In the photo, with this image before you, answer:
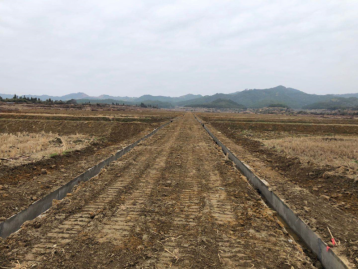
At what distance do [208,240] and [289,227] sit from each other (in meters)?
2.37

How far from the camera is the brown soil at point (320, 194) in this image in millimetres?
4538

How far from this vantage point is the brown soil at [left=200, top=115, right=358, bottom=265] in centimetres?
454

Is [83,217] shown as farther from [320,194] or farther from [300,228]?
[320,194]

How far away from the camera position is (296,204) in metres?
5.92

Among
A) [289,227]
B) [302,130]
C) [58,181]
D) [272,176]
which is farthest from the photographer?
[302,130]

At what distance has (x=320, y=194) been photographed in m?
6.88

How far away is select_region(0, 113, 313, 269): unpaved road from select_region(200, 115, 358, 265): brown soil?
811 mm

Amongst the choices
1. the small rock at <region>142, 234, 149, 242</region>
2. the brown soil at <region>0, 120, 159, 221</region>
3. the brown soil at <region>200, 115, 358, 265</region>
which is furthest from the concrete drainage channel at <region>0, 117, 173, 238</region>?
the brown soil at <region>200, 115, 358, 265</region>

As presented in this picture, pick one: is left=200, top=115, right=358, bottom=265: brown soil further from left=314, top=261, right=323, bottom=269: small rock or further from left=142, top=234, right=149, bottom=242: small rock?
left=142, top=234, right=149, bottom=242: small rock

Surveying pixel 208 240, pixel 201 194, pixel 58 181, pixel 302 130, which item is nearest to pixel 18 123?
pixel 58 181

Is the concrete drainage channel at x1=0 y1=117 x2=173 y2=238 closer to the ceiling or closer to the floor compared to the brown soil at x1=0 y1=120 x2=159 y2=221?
closer to the floor

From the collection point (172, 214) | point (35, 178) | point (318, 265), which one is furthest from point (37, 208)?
point (318, 265)

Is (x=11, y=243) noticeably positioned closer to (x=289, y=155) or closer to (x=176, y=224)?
(x=176, y=224)

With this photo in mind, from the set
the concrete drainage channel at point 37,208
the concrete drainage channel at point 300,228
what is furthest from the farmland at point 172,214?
the concrete drainage channel at point 37,208
